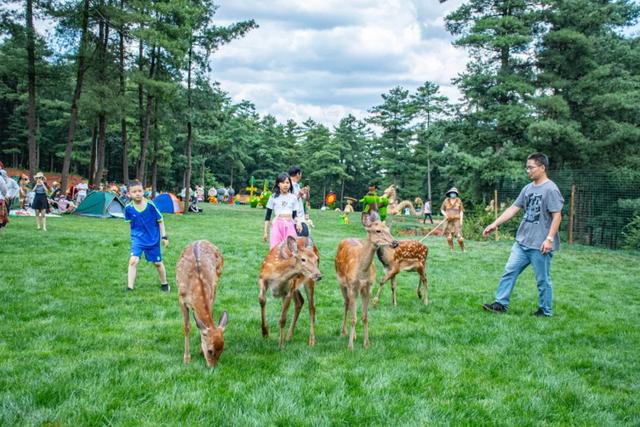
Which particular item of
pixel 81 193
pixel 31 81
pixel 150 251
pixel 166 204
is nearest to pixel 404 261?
pixel 150 251

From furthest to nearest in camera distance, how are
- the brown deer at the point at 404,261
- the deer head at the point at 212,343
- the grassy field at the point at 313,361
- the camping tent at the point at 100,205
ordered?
the camping tent at the point at 100,205 < the brown deer at the point at 404,261 < the deer head at the point at 212,343 < the grassy field at the point at 313,361

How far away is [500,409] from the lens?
13.1 ft

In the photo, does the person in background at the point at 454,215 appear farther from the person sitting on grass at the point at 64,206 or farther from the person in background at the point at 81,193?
the person in background at the point at 81,193

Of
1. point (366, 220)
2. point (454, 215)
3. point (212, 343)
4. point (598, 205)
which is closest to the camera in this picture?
point (212, 343)

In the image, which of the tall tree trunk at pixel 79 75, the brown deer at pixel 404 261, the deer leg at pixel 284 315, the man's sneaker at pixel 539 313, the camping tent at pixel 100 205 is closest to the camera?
the deer leg at pixel 284 315

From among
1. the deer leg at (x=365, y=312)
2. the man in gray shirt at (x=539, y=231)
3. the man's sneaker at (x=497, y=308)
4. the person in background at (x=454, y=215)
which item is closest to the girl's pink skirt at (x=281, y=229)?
the deer leg at (x=365, y=312)

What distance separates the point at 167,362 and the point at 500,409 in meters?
2.95

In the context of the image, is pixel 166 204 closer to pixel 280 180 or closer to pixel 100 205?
pixel 100 205

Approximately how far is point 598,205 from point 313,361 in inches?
698

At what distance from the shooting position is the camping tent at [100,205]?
72.7 ft

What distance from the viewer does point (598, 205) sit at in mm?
19109

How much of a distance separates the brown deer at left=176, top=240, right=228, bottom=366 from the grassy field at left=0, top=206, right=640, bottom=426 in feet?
0.71

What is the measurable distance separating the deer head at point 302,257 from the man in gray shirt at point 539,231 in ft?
10.0

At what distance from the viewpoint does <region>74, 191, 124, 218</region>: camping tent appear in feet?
72.7
